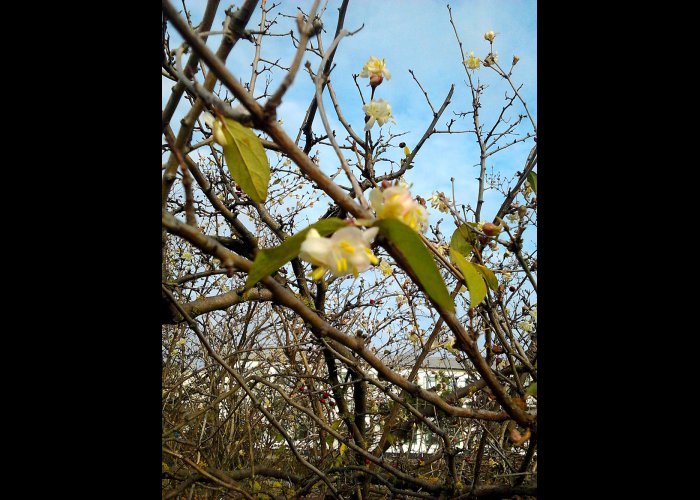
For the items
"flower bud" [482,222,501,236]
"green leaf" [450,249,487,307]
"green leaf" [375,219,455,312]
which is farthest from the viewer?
"flower bud" [482,222,501,236]

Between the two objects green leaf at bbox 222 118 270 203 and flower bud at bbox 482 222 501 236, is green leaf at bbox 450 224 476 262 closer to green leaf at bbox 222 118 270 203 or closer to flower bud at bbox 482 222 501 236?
flower bud at bbox 482 222 501 236

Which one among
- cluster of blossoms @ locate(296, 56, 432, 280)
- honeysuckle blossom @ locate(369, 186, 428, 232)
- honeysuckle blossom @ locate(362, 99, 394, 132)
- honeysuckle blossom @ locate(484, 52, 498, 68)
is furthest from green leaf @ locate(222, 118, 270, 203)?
honeysuckle blossom @ locate(484, 52, 498, 68)

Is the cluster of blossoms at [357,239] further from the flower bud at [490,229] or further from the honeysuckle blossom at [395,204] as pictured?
the flower bud at [490,229]

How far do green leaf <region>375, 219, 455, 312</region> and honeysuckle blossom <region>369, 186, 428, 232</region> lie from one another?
0.03 meters

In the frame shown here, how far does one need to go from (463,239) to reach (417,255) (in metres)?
0.50

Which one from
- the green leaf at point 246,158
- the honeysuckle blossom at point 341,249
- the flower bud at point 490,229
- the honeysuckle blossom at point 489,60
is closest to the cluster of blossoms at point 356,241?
the honeysuckle blossom at point 341,249

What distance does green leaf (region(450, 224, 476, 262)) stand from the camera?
854 mm

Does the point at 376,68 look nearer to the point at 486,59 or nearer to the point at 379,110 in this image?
the point at 379,110
